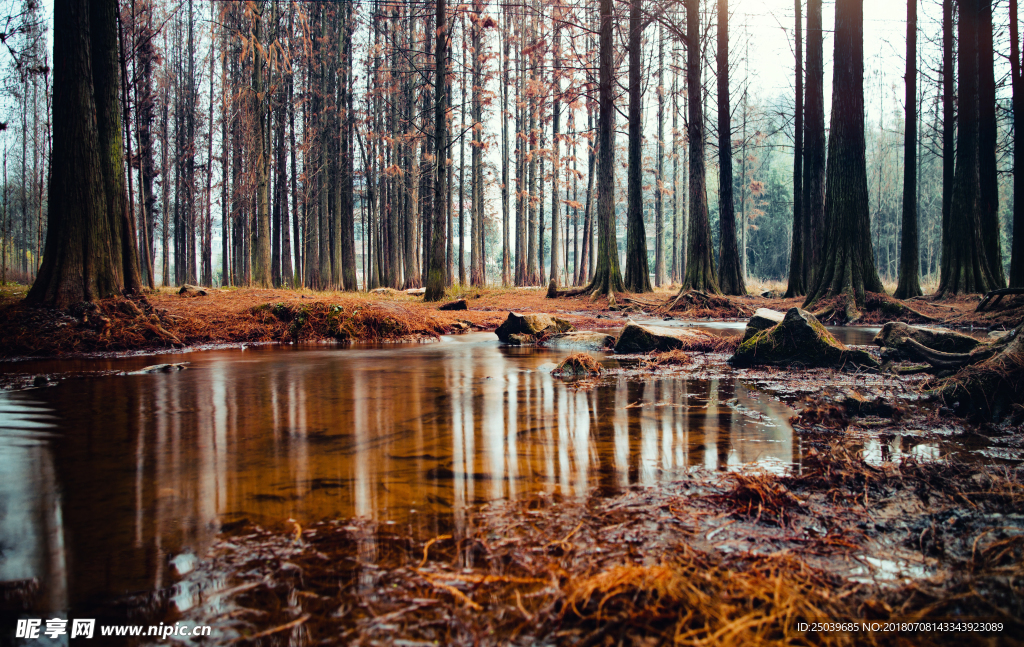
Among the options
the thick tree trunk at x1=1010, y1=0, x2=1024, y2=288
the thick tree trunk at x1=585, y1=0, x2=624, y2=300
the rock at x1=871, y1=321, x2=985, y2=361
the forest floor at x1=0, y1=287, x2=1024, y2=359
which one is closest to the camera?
the rock at x1=871, y1=321, x2=985, y2=361

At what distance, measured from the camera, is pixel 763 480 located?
7.19ft

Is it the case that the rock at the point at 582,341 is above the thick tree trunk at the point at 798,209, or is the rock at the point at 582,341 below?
below

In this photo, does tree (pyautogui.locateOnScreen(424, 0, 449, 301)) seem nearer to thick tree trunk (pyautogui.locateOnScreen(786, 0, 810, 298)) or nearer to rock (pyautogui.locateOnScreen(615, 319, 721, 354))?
rock (pyautogui.locateOnScreen(615, 319, 721, 354))

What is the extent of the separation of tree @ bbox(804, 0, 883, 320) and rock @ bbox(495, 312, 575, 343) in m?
5.98

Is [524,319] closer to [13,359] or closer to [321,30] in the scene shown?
[13,359]

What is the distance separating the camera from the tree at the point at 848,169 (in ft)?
32.5

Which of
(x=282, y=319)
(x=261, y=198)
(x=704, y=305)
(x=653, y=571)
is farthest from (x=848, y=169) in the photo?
(x=261, y=198)

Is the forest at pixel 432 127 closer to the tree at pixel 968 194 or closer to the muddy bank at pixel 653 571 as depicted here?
the tree at pixel 968 194

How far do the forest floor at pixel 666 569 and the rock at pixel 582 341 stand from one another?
216 inches

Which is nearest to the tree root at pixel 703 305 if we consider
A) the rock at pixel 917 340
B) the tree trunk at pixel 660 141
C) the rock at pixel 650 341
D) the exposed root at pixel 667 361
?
the rock at pixel 650 341

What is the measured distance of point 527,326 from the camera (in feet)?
30.3

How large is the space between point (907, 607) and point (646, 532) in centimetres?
77

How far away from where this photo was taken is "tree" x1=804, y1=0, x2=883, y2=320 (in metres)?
9.90

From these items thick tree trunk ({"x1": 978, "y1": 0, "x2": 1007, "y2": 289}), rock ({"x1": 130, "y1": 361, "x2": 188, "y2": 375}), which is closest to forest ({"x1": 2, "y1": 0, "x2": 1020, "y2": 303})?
thick tree trunk ({"x1": 978, "y1": 0, "x2": 1007, "y2": 289})
